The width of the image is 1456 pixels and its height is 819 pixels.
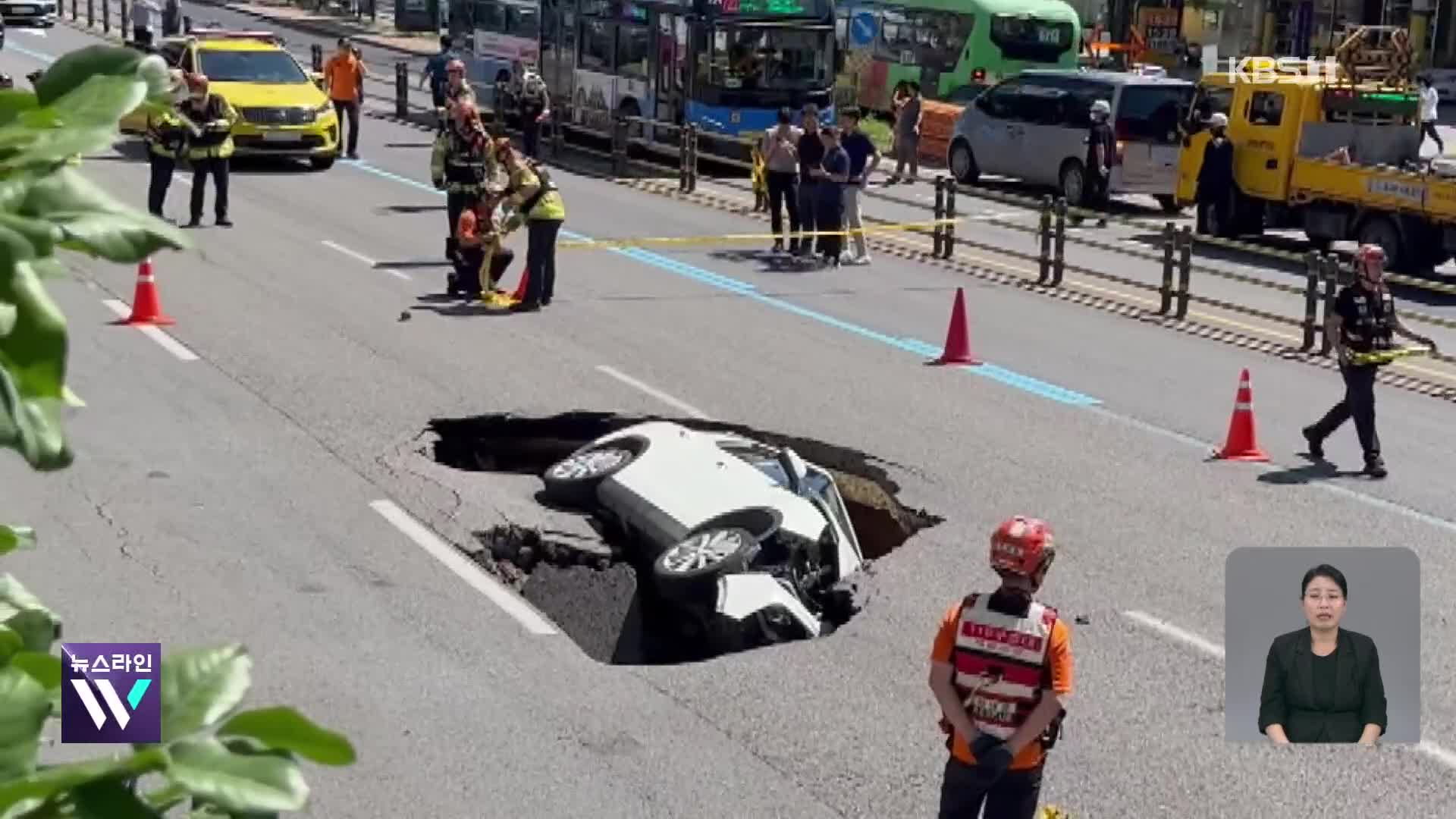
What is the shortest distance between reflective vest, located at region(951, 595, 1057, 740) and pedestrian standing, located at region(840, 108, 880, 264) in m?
17.8

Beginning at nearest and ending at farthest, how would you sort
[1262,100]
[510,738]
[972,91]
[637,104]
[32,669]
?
1. [32,669]
2. [510,738]
3. [1262,100]
4. [637,104]
5. [972,91]

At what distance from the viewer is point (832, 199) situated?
78.9 feet

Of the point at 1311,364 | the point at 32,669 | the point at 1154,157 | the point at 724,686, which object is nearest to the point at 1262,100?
the point at 1154,157

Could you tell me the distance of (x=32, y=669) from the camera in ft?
5.41

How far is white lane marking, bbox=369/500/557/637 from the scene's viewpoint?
10.4 metres

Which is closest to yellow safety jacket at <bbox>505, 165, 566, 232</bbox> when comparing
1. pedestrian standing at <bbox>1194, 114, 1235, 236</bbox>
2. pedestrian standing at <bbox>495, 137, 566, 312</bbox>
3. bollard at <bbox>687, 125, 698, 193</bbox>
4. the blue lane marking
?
pedestrian standing at <bbox>495, 137, 566, 312</bbox>

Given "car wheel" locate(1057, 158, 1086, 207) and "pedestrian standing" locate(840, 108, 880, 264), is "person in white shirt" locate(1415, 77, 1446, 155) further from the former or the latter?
"pedestrian standing" locate(840, 108, 880, 264)

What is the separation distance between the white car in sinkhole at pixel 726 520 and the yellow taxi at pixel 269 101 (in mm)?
18443

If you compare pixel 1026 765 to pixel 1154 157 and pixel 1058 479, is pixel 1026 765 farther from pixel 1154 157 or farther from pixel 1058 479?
pixel 1154 157

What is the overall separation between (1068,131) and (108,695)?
3138cm

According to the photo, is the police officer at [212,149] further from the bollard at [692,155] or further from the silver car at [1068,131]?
the silver car at [1068,131]

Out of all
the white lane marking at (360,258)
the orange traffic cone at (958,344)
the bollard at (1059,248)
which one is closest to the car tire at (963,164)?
the bollard at (1059,248)

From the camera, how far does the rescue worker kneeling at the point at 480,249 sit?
19672mm

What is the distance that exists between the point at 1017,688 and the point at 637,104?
2833 cm
